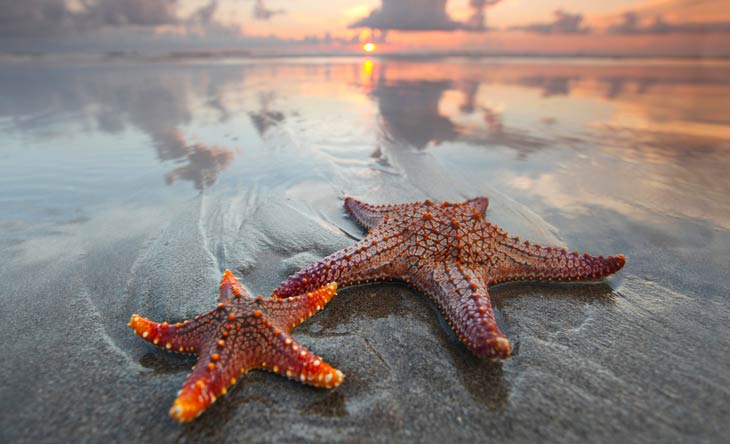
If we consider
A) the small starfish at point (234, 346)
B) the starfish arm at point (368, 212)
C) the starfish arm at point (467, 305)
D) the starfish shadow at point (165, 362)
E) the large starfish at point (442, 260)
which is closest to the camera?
the small starfish at point (234, 346)

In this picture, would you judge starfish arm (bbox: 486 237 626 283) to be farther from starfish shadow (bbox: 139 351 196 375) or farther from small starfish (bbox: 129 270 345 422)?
starfish shadow (bbox: 139 351 196 375)

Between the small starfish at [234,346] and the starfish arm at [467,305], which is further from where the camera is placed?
the starfish arm at [467,305]

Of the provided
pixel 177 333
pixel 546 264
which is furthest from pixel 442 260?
pixel 177 333

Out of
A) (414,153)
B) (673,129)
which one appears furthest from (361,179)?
(673,129)

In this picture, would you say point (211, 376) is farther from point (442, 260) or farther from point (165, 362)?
point (442, 260)

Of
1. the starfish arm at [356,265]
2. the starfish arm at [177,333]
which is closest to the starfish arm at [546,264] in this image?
the starfish arm at [356,265]

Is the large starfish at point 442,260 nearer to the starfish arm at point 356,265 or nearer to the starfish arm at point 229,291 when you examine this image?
the starfish arm at point 356,265
